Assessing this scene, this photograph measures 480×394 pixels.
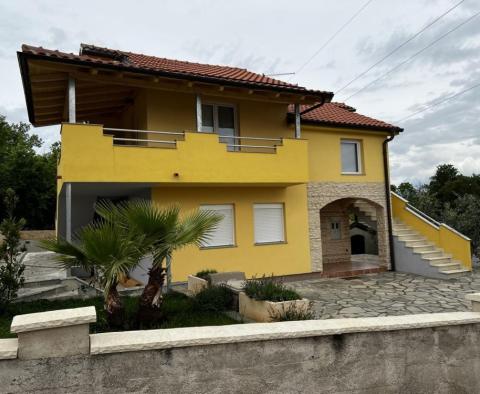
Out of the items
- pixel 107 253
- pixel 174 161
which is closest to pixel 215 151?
pixel 174 161

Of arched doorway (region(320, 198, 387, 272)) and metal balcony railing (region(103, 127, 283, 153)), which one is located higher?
metal balcony railing (region(103, 127, 283, 153))

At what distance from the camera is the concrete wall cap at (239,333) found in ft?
11.7

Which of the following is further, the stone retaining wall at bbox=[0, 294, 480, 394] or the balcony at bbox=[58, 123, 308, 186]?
the balcony at bbox=[58, 123, 308, 186]

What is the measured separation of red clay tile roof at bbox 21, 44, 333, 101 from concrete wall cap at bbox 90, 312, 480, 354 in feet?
24.4

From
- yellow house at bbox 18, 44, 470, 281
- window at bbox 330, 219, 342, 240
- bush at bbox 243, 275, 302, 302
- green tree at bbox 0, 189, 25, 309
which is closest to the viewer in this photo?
bush at bbox 243, 275, 302, 302

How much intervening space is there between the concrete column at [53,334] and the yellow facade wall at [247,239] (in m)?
7.82

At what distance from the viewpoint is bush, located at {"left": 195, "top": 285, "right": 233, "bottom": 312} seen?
25.0 feet

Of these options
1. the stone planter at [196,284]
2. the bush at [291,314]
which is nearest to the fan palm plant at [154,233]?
the bush at [291,314]

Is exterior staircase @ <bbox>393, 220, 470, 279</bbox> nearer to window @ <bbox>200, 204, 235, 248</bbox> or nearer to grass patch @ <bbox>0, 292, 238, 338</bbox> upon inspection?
window @ <bbox>200, 204, 235, 248</bbox>

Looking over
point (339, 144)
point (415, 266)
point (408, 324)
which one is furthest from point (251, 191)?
point (408, 324)

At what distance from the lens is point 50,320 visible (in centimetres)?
324

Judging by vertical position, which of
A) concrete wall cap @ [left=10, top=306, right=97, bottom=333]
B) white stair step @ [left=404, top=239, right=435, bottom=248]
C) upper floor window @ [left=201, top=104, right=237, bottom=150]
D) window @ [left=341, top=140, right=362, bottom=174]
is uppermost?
upper floor window @ [left=201, top=104, right=237, bottom=150]

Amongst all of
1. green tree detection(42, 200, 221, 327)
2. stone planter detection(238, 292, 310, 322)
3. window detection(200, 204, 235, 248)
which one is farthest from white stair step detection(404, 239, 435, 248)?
green tree detection(42, 200, 221, 327)

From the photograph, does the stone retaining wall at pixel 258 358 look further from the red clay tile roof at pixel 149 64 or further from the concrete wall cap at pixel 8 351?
the red clay tile roof at pixel 149 64
